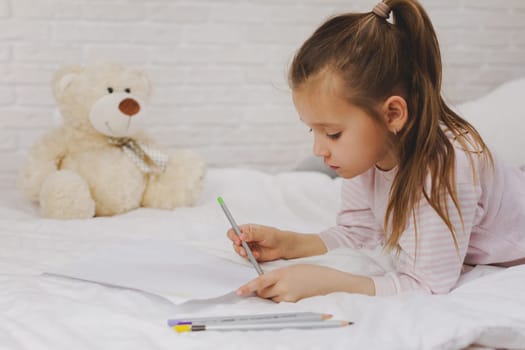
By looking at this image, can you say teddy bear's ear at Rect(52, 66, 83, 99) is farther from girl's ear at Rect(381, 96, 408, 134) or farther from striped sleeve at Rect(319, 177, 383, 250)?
girl's ear at Rect(381, 96, 408, 134)

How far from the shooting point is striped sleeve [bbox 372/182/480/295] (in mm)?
941

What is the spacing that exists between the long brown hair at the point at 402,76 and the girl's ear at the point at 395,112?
11 mm

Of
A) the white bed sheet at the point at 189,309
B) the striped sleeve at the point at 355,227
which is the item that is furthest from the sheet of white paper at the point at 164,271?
the striped sleeve at the point at 355,227

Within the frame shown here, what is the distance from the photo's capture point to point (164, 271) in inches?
38.9

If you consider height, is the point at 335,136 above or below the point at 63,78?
below

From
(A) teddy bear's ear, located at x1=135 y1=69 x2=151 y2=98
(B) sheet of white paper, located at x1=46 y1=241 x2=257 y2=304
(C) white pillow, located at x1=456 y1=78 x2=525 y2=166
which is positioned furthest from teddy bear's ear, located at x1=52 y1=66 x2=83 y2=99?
(C) white pillow, located at x1=456 y1=78 x2=525 y2=166

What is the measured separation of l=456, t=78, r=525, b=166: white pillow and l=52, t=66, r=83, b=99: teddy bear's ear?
940mm

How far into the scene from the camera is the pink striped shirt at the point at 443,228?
946 millimetres

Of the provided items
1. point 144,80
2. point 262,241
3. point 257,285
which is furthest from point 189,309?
point 144,80

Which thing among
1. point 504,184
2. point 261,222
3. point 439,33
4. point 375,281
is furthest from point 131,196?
point 439,33

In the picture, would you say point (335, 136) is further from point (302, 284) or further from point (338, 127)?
point (302, 284)

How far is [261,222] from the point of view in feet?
4.42

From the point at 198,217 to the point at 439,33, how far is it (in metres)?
1.15

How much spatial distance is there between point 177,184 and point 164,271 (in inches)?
19.4
